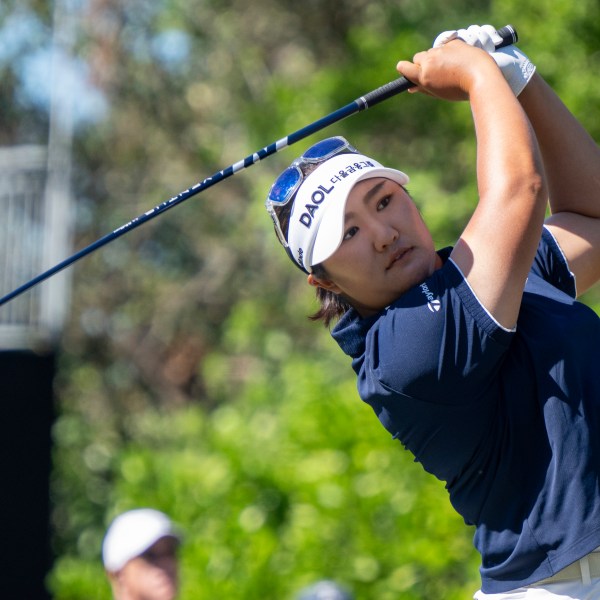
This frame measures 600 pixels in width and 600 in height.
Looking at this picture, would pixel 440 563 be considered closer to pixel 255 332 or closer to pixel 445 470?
pixel 445 470

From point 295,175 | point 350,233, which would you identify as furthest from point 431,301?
point 295,175

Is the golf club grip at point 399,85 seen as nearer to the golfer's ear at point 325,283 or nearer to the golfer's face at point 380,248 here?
the golfer's face at point 380,248

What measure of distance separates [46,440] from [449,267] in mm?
5757

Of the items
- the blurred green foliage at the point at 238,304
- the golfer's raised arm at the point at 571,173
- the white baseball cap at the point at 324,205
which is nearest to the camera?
the white baseball cap at the point at 324,205

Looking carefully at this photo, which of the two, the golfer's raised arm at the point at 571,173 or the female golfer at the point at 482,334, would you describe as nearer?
the female golfer at the point at 482,334

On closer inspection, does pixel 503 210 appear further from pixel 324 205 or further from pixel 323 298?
pixel 323 298

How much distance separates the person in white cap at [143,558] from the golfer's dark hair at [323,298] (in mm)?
2163

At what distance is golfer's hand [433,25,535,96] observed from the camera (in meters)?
2.37

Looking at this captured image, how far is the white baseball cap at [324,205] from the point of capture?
2.15 meters

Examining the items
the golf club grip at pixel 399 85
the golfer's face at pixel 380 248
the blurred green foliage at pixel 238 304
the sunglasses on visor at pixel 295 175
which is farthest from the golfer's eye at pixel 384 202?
the blurred green foliage at pixel 238 304

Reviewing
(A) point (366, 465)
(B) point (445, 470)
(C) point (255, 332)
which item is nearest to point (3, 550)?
(A) point (366, 465)

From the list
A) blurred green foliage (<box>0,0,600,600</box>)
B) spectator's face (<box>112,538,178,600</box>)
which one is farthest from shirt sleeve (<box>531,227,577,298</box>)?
blurred green foliage (<box>0,0,600,600</box>)

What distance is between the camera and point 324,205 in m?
2.17

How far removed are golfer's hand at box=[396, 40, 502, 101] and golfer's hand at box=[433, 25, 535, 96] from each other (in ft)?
0.28
